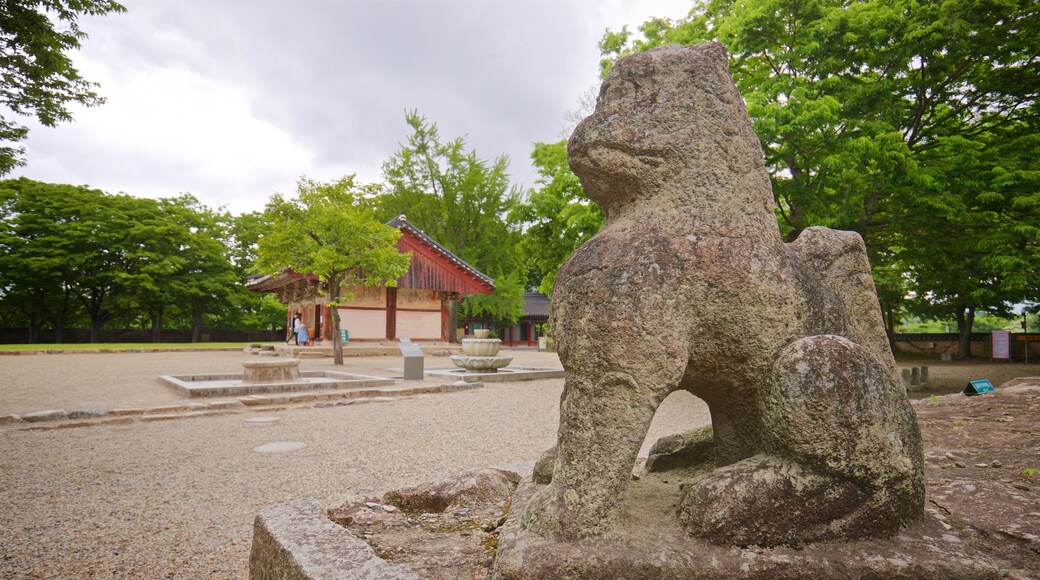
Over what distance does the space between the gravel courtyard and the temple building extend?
11.8m

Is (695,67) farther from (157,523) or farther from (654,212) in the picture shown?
(157,523)

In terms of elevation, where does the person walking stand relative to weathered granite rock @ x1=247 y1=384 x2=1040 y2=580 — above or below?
above

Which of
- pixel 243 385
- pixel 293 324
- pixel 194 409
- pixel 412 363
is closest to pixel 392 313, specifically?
pixel 293 324

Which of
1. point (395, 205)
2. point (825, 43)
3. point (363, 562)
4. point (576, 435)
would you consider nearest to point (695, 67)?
point (576, 435)

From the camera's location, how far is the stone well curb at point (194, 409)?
721cm

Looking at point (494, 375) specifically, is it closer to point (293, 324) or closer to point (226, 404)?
point (226, 404)

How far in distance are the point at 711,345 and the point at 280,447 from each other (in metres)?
5.52

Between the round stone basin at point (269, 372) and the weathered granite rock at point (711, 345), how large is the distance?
9.85 m

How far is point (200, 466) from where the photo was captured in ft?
17.2

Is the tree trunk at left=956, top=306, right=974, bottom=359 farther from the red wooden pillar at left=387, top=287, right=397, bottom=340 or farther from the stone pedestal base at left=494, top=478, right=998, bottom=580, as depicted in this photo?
the stone pedestal base at left=494, top=478, right=998, bottom=580

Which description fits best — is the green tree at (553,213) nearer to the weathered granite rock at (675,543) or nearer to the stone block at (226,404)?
the stone block at (226,404)

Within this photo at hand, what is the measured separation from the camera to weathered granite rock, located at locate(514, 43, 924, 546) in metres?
1.81

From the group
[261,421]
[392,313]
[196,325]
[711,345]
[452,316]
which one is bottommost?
[261,421]

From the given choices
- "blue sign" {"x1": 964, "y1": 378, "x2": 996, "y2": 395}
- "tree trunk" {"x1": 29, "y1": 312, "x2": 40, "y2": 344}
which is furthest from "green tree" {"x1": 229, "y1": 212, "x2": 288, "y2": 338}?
"blue sign" {"x1": 964, "y1": 378, "x2": 996, "y2": 395}
